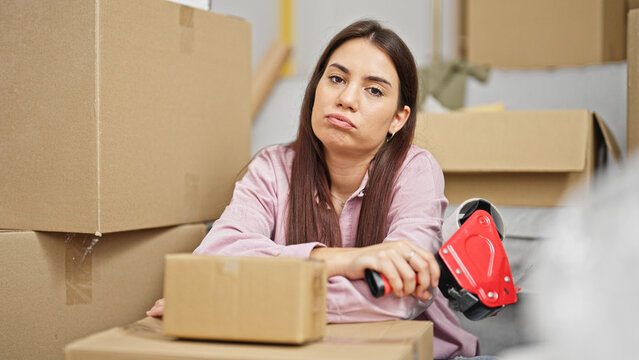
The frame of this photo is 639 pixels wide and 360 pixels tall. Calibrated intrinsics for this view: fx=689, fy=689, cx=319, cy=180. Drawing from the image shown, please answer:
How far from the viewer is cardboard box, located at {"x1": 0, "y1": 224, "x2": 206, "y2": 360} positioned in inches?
42.0

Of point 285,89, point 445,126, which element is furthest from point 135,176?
point 285,89

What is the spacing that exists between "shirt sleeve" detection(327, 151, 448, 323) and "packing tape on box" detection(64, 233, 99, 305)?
45 cm

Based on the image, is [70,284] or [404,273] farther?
[70,284]

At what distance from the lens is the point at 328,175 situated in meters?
1.23

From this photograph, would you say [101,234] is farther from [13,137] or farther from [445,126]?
[445,126]

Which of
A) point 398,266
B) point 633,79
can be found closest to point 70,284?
point 398,266

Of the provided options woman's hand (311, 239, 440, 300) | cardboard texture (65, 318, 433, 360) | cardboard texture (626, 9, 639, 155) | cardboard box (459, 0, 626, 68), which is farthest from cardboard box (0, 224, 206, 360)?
cardboard box (459, 0, 626, 68)

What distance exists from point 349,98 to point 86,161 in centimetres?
43

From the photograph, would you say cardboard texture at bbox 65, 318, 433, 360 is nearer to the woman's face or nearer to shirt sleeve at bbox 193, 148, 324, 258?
shirt sleeve at bbox 193, 148, 324, 258

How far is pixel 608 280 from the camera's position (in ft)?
1.90

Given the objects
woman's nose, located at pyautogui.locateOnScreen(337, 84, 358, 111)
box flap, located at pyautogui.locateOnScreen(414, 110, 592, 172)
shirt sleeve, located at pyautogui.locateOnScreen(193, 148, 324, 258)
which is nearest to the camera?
shirt sleeve, located at pyautogui.locateOnScreen(193, 148, 324, 258)

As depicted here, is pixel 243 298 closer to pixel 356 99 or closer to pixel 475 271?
pixel 475 271

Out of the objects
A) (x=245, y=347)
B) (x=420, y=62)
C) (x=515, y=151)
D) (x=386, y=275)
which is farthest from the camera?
(x=420, y=62)

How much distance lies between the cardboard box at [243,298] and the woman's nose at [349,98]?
41 cm
